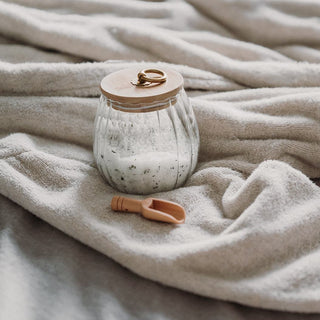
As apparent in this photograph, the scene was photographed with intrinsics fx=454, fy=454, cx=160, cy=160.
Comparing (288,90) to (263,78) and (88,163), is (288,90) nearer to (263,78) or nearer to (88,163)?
(263,78)

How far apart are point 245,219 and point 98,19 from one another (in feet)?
1.78

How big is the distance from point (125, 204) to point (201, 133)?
18cm

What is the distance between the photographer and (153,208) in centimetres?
58

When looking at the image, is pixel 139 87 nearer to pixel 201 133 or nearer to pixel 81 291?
pixel 201 133

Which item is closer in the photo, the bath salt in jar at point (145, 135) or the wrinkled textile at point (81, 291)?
the wrinkled textile at point (81, 291)

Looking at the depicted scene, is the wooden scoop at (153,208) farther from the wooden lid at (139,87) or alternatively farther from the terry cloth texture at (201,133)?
the wooden lid at (139,87)

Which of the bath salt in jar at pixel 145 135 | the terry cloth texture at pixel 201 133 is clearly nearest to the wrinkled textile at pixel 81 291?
the terry cloth texture at pixel 201 133

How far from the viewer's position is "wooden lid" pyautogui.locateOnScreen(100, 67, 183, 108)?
56 cm

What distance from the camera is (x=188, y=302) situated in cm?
49

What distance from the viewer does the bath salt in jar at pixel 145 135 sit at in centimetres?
58

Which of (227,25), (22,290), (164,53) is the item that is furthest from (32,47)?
(22,290)

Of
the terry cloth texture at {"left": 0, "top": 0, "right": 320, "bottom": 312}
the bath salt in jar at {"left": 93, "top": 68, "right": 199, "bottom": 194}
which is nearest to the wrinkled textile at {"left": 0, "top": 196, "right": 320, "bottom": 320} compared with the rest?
the terry cloth texture at {"left": 0, "top": 0, "right": 320, "bottom": 312}

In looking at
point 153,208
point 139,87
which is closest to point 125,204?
point 153,208

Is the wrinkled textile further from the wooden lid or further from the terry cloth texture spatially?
the wooden lid
